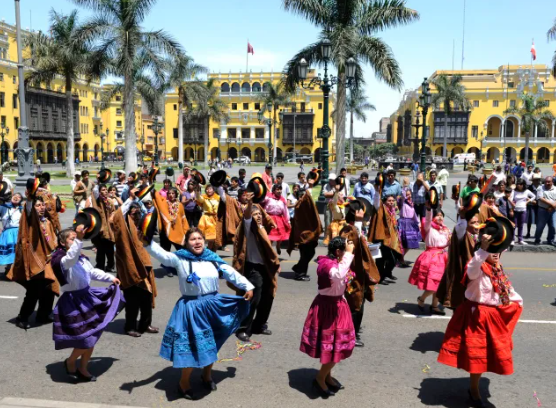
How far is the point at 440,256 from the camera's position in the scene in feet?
23.8

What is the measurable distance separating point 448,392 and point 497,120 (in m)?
94.2

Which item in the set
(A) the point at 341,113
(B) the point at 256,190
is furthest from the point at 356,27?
(B) the point at 256,190

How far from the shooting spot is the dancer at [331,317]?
15.7ft

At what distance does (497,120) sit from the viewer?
3556 inches

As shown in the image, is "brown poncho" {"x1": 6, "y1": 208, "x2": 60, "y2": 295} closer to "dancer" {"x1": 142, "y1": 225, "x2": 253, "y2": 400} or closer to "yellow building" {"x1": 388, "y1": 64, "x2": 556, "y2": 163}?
"dancer" {"x1": 142, "y1": 225, "x2": 253, "y2": 400}

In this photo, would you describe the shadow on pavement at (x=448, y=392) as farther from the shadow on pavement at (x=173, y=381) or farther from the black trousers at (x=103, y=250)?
the black trousers at (x=103, y=250)

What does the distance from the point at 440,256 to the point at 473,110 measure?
88353mm

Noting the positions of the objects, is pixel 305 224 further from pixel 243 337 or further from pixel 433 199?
pixel 243 337

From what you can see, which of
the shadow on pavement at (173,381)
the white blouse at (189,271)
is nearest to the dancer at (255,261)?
the shadow on pavement at (173,381)

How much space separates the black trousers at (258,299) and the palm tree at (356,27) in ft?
52.8

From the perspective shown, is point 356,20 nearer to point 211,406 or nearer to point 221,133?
point 211,406

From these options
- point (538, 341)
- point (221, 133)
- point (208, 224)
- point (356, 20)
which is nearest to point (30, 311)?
point (208, 224)

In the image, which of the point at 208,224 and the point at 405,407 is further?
the point at 208,224

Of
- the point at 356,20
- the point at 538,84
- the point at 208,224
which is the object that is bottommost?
the point at 208,224
